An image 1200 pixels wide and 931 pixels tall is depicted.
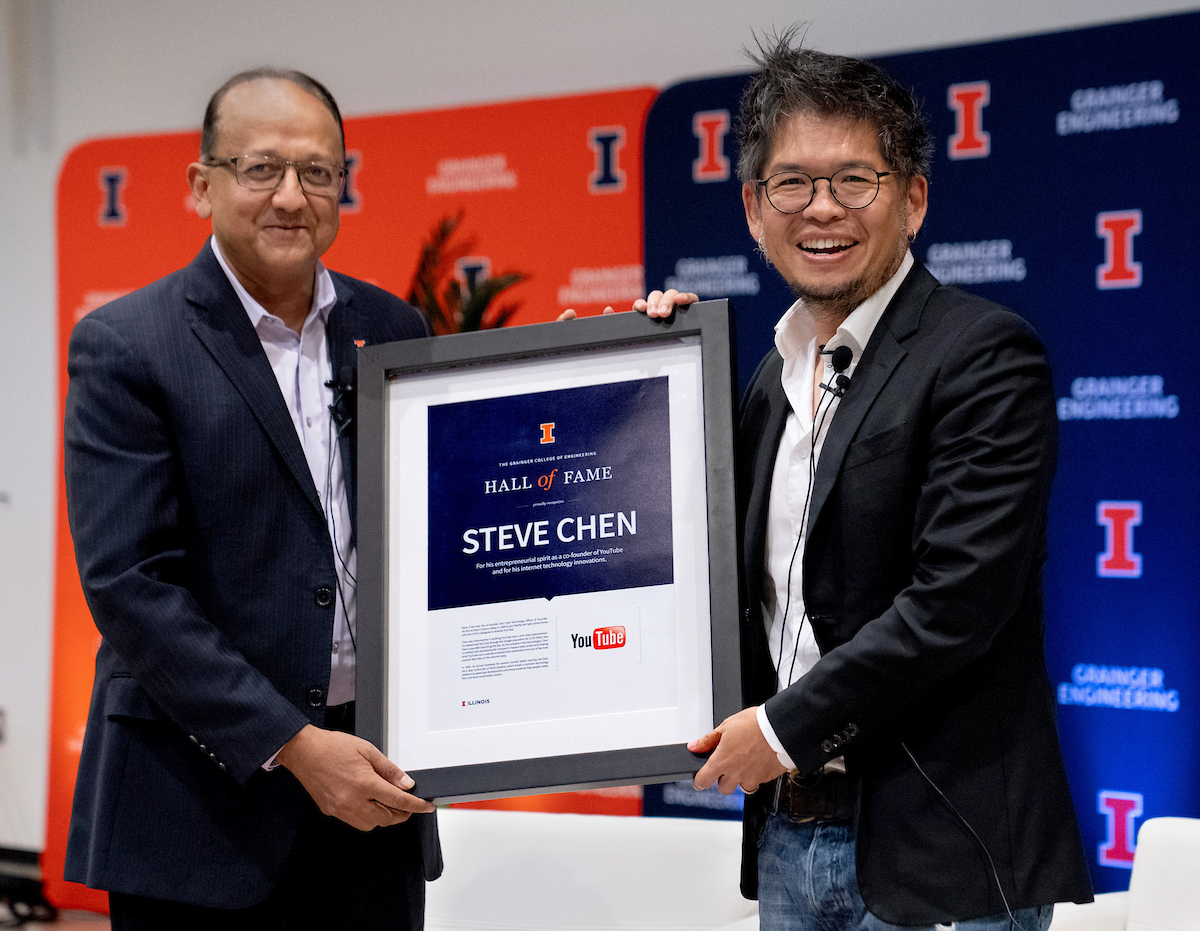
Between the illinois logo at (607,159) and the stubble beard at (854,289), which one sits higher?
the illinois logo at (607,159)

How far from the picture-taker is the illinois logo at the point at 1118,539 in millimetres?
3834

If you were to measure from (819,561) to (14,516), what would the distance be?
15.1ft

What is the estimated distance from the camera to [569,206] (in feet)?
14.9

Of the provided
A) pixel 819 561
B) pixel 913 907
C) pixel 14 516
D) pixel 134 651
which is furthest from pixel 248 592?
pixel 14 516

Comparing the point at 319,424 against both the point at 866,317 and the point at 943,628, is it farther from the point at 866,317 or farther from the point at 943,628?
the point at 943,628

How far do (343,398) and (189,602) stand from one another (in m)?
0.47

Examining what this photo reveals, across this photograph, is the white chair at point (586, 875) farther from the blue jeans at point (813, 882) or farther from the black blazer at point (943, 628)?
the black blazer at point (943, 628)

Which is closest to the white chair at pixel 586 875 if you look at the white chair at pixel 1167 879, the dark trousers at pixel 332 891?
the white chair at pixel 1167 879

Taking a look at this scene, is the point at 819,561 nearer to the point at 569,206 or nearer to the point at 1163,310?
the point at 1163,310

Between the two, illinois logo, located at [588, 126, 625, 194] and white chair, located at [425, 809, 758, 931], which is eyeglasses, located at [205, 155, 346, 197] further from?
illinois logo, located at [588, 126, 625, 194]

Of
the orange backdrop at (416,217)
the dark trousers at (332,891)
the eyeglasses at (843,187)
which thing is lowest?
the dark trousers at (332,891)

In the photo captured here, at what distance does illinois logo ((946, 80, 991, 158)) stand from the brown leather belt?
2936 millimetres

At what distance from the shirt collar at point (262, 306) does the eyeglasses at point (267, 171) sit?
0.14 meters

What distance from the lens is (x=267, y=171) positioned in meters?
2.05
